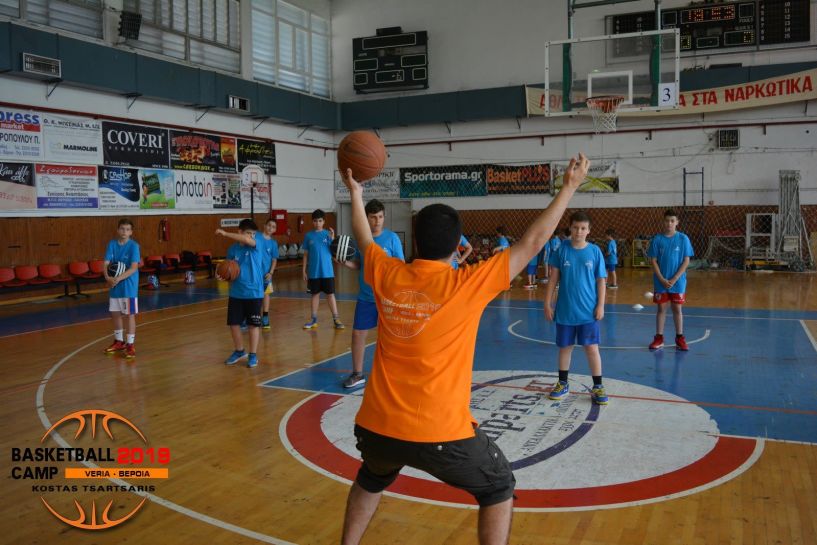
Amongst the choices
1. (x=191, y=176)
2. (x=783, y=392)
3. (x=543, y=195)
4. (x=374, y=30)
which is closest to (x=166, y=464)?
(x=783, y=392)

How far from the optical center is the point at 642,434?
5.70m

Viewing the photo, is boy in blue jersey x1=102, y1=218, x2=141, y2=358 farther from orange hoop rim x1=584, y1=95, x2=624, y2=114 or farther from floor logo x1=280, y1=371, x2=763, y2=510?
orange hoop rim x1=584, y1=95, x2=624, y2=114

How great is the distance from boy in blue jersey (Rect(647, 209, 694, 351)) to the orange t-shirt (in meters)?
6.95

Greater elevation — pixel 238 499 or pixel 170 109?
pixel 170 109

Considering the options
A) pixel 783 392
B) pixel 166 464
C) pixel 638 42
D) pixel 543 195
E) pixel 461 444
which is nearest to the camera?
pixel 461 444

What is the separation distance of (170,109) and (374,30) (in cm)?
1044

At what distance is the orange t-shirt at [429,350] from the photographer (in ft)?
9.16

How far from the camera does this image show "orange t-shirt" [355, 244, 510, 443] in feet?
9.16

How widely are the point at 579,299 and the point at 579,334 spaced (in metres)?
0.36

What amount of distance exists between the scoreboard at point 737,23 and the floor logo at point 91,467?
20965 mm

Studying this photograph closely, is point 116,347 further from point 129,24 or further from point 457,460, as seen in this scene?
point 129,24

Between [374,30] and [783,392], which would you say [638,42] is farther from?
[374,30]

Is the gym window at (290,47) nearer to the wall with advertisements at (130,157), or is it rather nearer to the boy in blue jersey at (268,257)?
the wall with advertisements at (130,157)

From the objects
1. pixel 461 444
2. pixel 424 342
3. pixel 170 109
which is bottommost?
pixel 461 444
